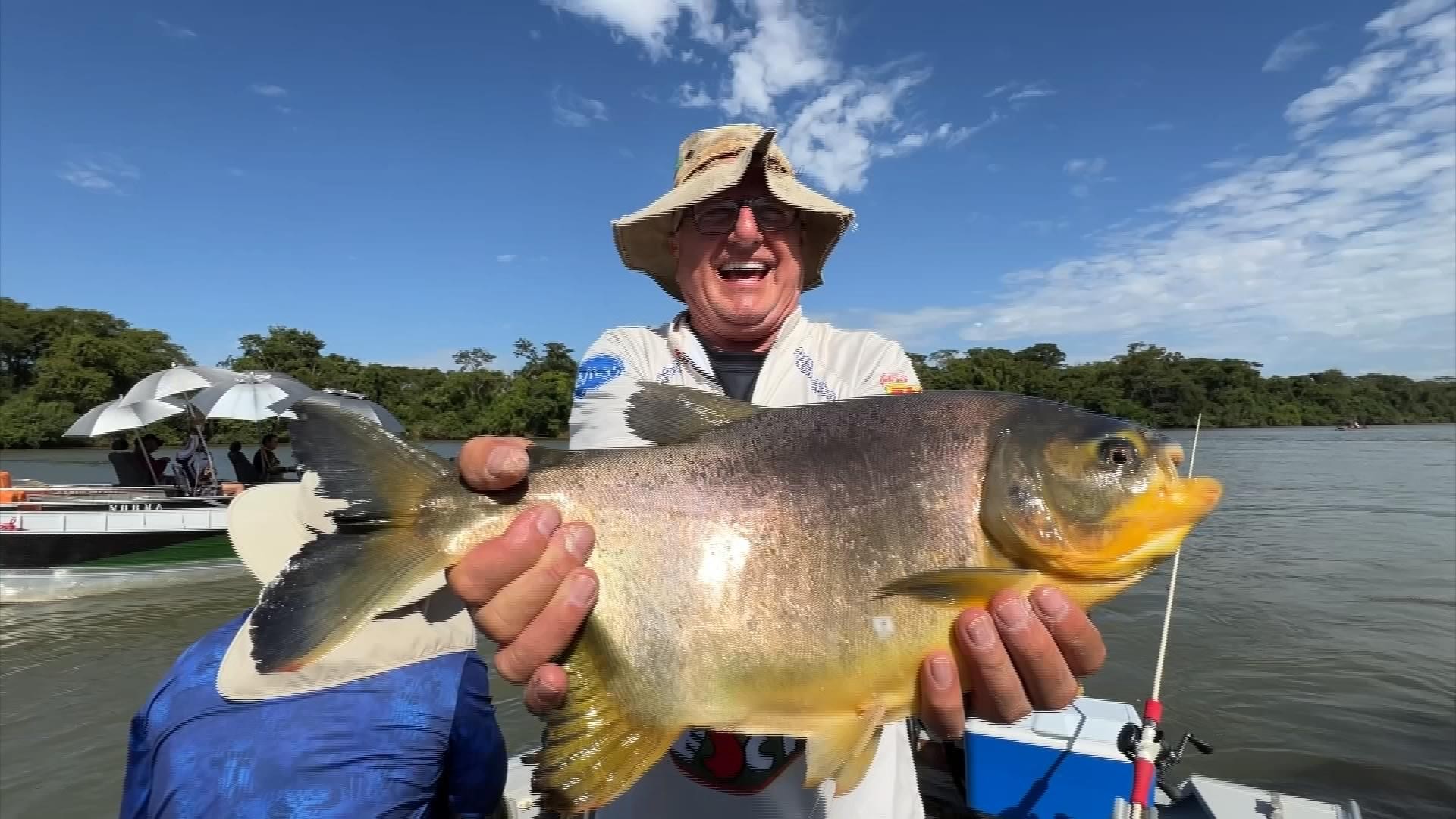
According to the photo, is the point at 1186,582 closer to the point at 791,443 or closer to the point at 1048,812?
the point at 1048,812

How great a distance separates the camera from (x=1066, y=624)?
6.04ft

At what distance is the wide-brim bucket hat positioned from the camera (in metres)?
2.89

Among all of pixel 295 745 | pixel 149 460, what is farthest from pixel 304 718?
pixel 149 460

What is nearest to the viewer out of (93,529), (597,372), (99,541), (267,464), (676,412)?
(676,412)

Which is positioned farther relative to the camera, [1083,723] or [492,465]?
[1083,723]

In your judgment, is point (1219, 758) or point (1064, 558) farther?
point (1219, 758)

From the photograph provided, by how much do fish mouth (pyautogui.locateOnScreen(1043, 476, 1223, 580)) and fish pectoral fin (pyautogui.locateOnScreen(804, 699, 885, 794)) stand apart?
0.62m

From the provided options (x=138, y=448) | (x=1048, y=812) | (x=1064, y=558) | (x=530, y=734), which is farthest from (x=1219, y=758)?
(x=138, y=448)

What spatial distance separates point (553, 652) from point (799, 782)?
1.11 metres

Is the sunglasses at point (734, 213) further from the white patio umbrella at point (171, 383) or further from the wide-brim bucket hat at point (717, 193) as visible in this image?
the white patio umbrella at point (171, 383)

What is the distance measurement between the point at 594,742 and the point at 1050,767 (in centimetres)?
382

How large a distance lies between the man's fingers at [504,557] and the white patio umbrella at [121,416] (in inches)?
695

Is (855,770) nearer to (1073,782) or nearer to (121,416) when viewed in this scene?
(1073,782)

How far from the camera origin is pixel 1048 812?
4539mm
